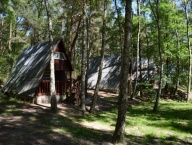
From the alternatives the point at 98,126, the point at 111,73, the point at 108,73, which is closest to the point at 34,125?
the point at 98,126

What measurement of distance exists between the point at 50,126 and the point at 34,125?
1048mm

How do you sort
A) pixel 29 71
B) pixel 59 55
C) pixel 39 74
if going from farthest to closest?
pixel 59 55, pixel 29 71, pixel 39 74

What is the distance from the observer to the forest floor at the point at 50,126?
11461 mm

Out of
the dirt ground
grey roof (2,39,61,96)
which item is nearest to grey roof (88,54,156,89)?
the dirt ground

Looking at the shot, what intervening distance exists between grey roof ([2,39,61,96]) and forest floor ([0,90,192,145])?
1.81 metres

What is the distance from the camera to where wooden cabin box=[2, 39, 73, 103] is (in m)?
23.4

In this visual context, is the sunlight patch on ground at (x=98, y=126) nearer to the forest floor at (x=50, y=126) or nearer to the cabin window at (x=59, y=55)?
the forest floor at (x=50, y=126)

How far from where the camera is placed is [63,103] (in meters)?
24.2

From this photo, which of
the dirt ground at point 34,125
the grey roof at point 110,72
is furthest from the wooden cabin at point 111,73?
the dirt ground at point 34,125

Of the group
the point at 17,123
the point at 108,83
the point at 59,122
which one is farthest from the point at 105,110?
the point at 108,83

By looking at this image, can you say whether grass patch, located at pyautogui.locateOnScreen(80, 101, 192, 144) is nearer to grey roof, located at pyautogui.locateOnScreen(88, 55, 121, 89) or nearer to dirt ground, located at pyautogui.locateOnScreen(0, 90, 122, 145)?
dirt ground, located at pyautogui.locateOnScreen(0, 90, 122, 145)

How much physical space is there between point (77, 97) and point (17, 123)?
9.70 m

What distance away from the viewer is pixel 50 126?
1471cm

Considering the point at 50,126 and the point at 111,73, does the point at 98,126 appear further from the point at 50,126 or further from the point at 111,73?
the point at 111,73
